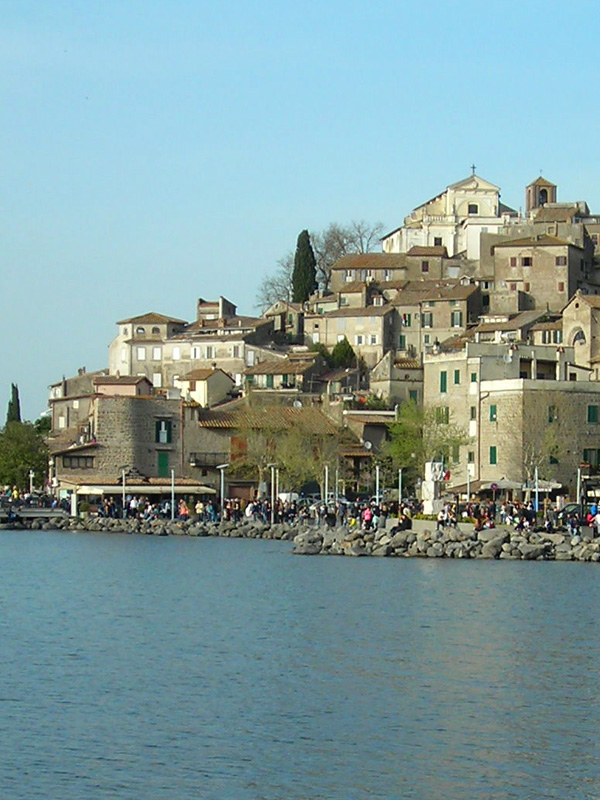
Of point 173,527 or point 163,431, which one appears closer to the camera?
point 173,527

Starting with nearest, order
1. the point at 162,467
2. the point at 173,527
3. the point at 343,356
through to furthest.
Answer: the point at 173,527, the point at 162,467, the point at 343,356

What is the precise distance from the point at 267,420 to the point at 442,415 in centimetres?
850

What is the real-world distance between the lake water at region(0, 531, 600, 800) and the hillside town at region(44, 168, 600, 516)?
795 inches

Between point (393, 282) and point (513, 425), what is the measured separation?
35.2 meters

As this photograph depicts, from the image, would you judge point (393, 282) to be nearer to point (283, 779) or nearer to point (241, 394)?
point (241, 394)

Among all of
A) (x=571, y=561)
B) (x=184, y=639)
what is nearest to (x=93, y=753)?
(x=184, y=639)

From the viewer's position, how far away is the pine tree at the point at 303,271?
338 ft

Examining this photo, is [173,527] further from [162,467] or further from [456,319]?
[456,319]

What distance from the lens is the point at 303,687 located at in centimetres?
2309

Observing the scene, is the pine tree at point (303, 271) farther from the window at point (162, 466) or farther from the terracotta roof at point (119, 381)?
the window at point (162, 466)

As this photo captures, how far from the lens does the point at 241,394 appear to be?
81.4m

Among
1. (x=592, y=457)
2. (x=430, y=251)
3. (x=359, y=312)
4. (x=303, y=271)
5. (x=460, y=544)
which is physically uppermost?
(x=430, y=251)

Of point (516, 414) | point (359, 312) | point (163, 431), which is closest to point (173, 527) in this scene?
point (163, 431)

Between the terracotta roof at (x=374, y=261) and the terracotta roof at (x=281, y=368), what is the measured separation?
14.8 meters
